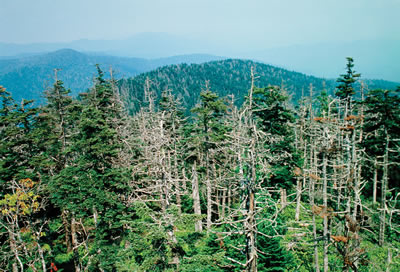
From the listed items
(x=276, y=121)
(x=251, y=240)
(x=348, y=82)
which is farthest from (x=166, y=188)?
(x=348, y=82)

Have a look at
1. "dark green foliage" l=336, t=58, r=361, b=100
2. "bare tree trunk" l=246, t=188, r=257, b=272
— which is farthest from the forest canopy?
"dark green foliage" l=336, t=58, r=361, b=100

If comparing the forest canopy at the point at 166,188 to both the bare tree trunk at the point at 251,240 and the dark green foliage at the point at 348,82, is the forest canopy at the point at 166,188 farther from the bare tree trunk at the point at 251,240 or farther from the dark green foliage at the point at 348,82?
the dark green foliage at the point at 348,82

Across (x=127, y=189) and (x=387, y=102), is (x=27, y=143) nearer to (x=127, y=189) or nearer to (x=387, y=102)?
(x=127, y=189)

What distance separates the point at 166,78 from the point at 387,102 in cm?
Result: 15738

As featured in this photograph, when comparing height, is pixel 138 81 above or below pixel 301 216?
above

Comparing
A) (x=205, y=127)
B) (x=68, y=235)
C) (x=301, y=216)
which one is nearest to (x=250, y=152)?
(x=205, y=127)

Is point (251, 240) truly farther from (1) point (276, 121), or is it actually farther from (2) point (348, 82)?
(2) point (348, 82)

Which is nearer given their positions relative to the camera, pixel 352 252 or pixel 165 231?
pixel 352 252

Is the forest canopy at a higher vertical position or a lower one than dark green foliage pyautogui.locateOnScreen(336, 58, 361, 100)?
lower

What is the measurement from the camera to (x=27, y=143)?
19.3 m

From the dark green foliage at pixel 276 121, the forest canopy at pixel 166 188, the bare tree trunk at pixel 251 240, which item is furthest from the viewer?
the dark green foliage at pixel 276 121

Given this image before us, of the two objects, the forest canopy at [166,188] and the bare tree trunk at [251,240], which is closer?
the bare tree trunk at [251,240]

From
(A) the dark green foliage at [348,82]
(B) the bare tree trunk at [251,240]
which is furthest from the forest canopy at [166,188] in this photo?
(A) the dark green foliage at [348,82]

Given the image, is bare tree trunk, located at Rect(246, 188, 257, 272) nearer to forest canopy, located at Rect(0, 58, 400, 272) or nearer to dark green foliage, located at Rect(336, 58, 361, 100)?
forest canopy, located at Rect(0, 58, 400, 272)
